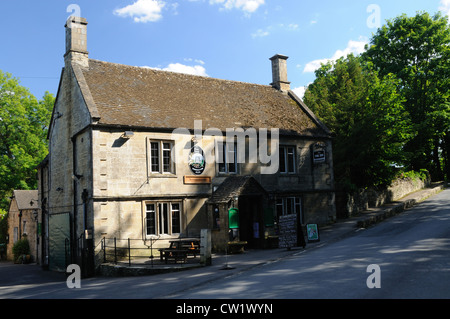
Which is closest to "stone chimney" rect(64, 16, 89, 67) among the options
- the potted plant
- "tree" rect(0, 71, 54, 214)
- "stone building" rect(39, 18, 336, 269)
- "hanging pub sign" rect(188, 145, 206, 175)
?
"stone building" rect(39, 18, 336, 269)

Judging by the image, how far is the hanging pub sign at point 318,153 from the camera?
24.0 meters

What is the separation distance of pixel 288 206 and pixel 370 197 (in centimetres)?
997

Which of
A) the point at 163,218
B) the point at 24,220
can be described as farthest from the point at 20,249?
the point at 163,218

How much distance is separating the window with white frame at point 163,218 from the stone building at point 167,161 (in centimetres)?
5

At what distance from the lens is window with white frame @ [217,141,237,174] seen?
71.7 feet

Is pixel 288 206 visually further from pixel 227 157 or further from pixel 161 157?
pixel 161 157

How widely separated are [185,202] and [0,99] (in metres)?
27.6

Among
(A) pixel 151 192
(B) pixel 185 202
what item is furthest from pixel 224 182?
(A) pixel 151 192

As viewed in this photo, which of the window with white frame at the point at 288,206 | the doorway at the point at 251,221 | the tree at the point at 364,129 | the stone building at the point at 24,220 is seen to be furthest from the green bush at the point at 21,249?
the tree at the point at 364,129

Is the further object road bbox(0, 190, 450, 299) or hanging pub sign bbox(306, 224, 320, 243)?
hanging pub sign bbox(306, 224, 320, 243)

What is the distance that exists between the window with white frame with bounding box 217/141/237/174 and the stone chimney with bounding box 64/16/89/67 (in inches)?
333

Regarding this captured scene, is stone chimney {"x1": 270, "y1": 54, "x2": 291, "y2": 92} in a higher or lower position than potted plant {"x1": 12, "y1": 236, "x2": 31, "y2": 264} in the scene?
higher

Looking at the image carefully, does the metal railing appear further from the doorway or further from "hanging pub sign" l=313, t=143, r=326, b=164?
"hanging pub sign" l=313, t=143, r=326, b=164

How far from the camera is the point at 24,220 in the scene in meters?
32.8
